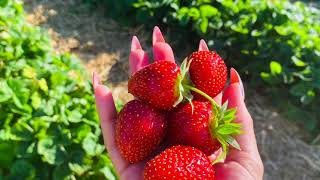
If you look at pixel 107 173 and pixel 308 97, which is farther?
pixel 308 97

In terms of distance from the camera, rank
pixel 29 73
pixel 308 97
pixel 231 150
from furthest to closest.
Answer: pixel 308 97
pixel 29 73
pixel 231 150

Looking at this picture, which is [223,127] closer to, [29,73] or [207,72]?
[207,72]

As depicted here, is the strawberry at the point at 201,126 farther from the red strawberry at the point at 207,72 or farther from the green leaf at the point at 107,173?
the green leaf at the point at 107,173

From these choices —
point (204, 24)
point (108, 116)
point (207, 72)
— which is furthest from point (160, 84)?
point (204, 24)

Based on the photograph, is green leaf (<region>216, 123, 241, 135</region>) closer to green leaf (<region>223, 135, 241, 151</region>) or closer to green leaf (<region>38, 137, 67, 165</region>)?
green leaf (<region>223, 135, 241, 151</region>)

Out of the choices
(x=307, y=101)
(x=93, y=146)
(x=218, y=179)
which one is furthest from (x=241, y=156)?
(x=307, y=101)

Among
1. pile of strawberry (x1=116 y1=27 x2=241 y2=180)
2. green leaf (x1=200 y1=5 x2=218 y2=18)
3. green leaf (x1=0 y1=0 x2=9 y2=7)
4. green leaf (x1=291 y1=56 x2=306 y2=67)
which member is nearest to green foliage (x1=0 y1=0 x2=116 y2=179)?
green leaf (x1=0 y1=0 x2=9 y2=7)
